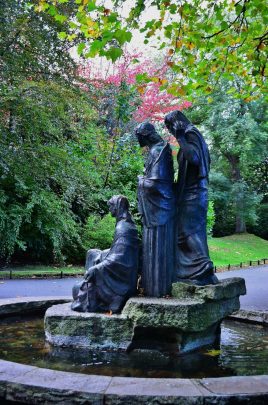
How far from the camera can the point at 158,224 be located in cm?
632

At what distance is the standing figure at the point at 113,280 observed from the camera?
20.3ft

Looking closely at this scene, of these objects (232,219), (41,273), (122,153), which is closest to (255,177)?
(232,219)

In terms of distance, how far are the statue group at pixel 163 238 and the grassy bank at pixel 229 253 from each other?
26.7ft

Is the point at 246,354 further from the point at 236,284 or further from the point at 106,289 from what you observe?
the point at 106,289

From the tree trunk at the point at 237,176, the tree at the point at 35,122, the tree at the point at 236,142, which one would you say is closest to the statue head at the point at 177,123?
the tree at the point at 35,122

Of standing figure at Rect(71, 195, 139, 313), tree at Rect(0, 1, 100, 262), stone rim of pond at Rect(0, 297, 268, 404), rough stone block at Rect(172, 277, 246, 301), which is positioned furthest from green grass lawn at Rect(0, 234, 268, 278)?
stone rim of pond at Rect(0, 297, 268, 404)

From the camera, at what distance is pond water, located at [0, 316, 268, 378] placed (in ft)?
16.5

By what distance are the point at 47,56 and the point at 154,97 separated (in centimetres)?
1188

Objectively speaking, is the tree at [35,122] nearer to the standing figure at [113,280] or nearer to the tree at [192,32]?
the tree at [192,32]

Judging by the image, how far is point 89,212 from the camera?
19.8 meters

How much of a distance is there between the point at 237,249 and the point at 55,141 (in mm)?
16520

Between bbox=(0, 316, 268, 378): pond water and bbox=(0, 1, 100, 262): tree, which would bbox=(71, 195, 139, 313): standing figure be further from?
bbox=(0, 1, 100, 262): tree

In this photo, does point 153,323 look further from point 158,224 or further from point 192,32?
point 192,32

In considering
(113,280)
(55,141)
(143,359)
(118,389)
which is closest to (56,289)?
(55,141)
